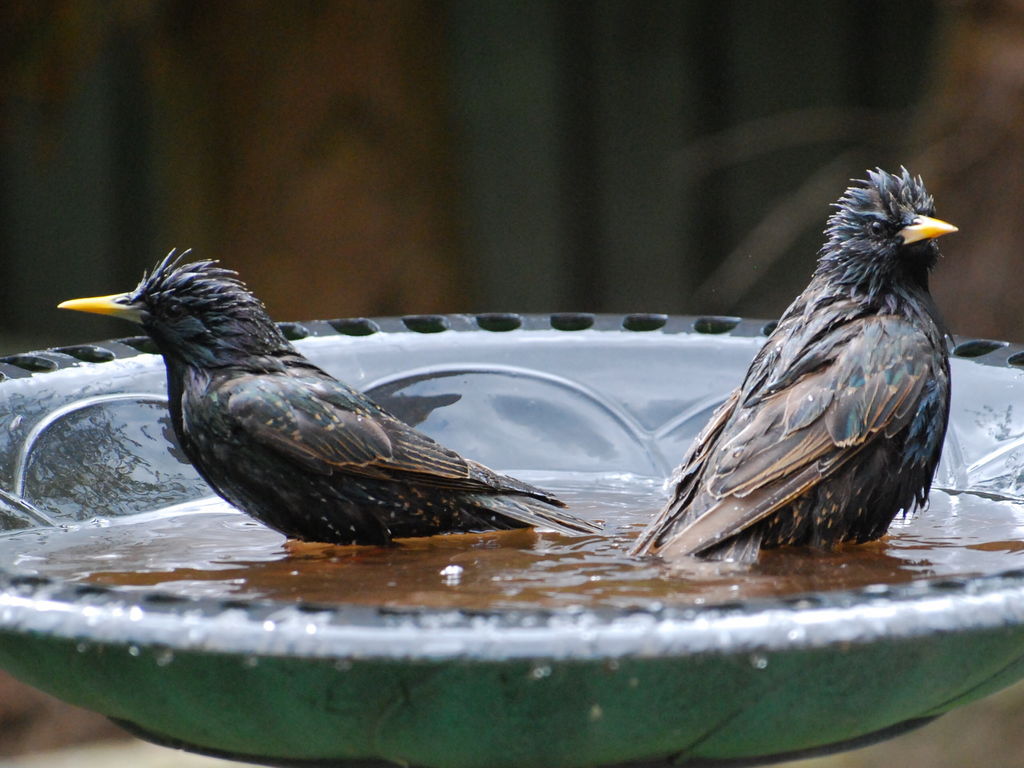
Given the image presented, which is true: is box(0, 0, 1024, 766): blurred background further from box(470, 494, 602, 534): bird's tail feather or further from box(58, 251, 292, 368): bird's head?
box(58, 251, 292, 368): bird's head

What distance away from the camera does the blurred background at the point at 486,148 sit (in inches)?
253

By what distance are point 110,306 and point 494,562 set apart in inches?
41.8

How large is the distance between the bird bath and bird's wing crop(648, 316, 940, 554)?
0.17 metres

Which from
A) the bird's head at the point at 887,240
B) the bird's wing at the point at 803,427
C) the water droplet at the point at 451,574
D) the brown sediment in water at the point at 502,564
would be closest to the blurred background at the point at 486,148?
the bird's head at the point at 887,240

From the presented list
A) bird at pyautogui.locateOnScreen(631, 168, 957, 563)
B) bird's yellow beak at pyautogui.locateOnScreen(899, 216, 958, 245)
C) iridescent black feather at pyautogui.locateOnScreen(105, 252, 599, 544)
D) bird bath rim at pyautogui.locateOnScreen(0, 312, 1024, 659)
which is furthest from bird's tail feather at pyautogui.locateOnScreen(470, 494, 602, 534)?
bird bath rim at pyautogui.locateOnScreen(0, 312, 1024, 659)

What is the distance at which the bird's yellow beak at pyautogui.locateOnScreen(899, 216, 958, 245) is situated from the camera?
336cm

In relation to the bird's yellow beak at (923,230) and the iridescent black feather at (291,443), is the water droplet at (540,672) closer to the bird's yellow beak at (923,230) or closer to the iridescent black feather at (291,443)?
the iridescent black feather at (291,443)

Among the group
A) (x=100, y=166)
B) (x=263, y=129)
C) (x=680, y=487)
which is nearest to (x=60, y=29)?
(x=263, y=129)

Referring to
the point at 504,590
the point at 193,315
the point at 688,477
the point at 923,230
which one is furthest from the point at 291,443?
the point at 923,230

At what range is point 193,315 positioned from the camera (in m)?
3.38

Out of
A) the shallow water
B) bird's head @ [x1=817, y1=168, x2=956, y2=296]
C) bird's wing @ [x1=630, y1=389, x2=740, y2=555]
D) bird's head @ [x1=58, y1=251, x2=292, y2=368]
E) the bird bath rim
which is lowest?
the shallow water

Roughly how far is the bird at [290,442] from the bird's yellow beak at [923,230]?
103cm

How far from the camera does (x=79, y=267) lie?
8820 millimetres

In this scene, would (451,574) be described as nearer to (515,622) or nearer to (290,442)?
(290,442)
